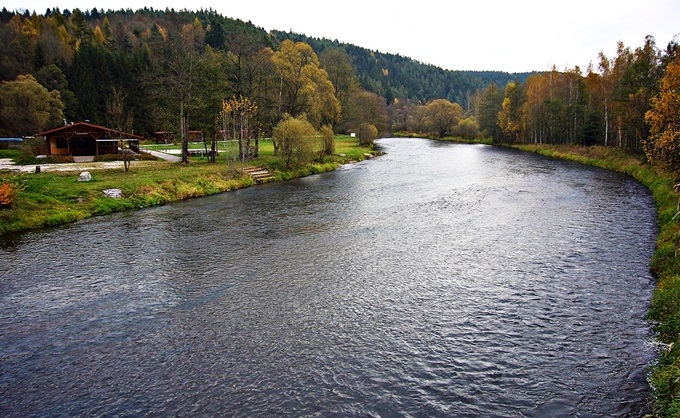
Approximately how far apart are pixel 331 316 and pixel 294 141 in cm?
3477

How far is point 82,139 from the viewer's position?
50875 millimetres

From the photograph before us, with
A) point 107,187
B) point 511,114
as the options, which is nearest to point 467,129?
point 511,114

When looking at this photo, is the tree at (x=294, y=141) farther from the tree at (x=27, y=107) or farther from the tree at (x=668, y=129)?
the tree at (x=27, y=107)

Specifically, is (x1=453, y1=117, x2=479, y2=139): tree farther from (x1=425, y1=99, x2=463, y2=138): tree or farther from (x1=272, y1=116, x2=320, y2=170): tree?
(x1=272, y1=116, x2=320, y2=170): tree

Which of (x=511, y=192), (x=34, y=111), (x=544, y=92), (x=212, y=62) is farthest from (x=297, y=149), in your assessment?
(x=544, y=92)

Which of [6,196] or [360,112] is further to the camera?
[360,112]

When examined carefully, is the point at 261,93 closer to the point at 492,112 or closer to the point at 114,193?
the point at 114,193

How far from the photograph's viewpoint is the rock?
3002 centimetres

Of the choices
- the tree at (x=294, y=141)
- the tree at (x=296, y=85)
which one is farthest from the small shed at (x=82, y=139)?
the tree at (x=296, y=85)

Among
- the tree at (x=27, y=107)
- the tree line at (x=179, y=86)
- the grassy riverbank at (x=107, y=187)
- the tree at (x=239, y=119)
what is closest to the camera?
the grassy riverbank at (x=107, y=187)

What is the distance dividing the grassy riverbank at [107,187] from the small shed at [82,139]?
10547mm

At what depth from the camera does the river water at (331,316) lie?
973 cm

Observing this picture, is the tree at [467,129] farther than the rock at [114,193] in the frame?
Yes

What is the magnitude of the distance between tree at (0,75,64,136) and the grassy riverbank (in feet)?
108
